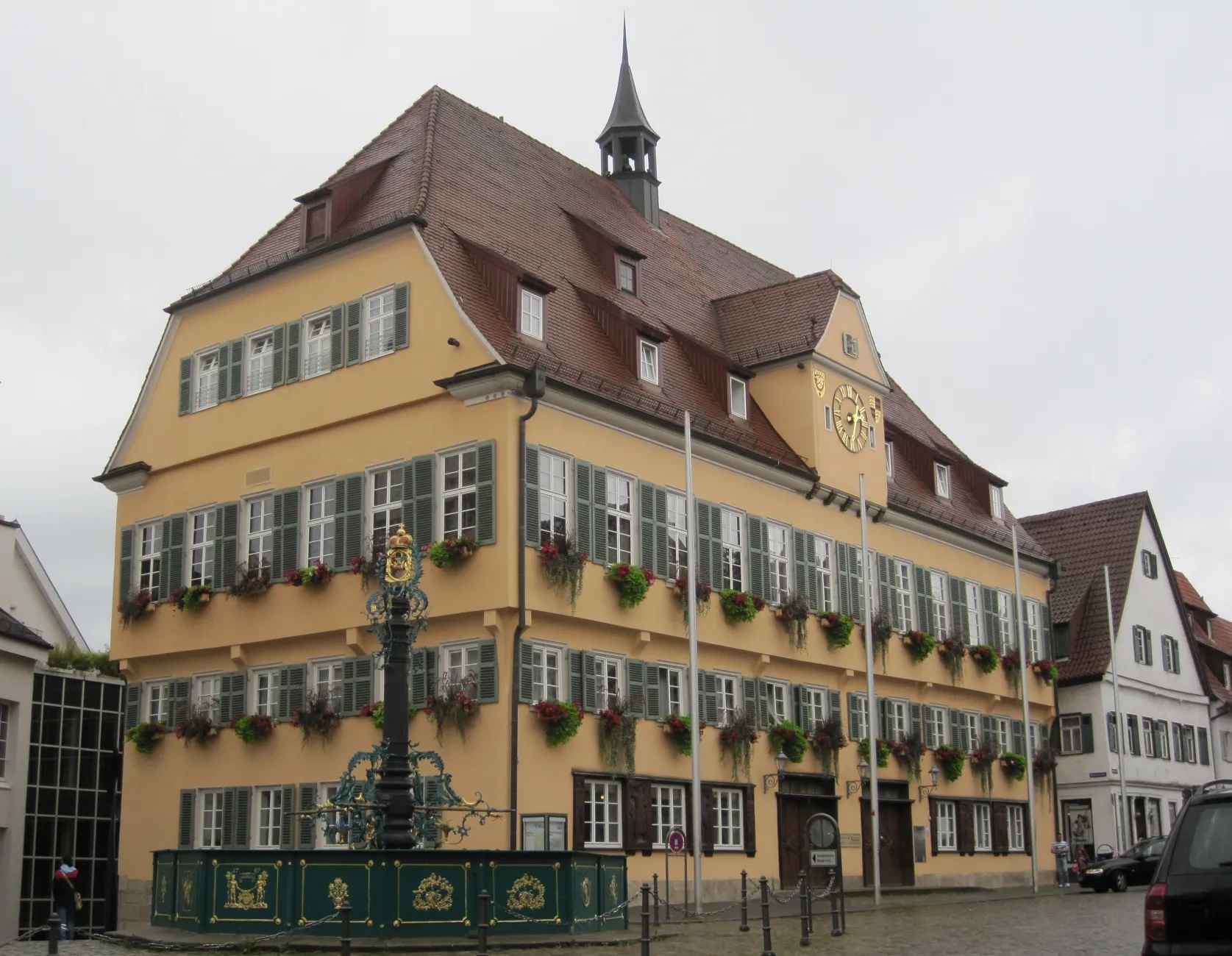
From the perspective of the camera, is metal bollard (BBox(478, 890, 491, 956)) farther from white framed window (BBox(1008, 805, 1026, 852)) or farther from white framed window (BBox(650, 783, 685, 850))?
white framed window (BBox(1008, 805, 1026, 852))

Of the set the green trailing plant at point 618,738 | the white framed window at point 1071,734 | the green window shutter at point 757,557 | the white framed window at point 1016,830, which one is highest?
the green window shutter at point 757,557

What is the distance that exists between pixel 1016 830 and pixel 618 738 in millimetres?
16295

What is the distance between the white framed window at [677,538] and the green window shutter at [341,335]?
602cm

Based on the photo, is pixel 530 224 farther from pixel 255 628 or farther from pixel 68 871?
pixel 68 871

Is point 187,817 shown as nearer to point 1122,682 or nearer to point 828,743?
point 828,743

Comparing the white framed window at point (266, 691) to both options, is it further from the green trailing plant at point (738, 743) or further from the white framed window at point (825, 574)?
the white framed window at point (825, 574)

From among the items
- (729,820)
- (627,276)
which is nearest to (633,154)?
(627,276)

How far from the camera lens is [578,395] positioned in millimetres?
27109

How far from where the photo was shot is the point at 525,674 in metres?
25.5

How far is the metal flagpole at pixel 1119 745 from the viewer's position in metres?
41.6

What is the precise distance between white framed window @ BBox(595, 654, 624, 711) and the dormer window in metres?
8.58

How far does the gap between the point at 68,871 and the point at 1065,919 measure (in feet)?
48.3

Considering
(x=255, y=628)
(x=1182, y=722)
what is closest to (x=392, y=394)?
(x=255, y=628)

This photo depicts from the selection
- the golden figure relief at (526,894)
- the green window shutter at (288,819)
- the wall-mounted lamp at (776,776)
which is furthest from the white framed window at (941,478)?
the golden figure relief at (526,894)
